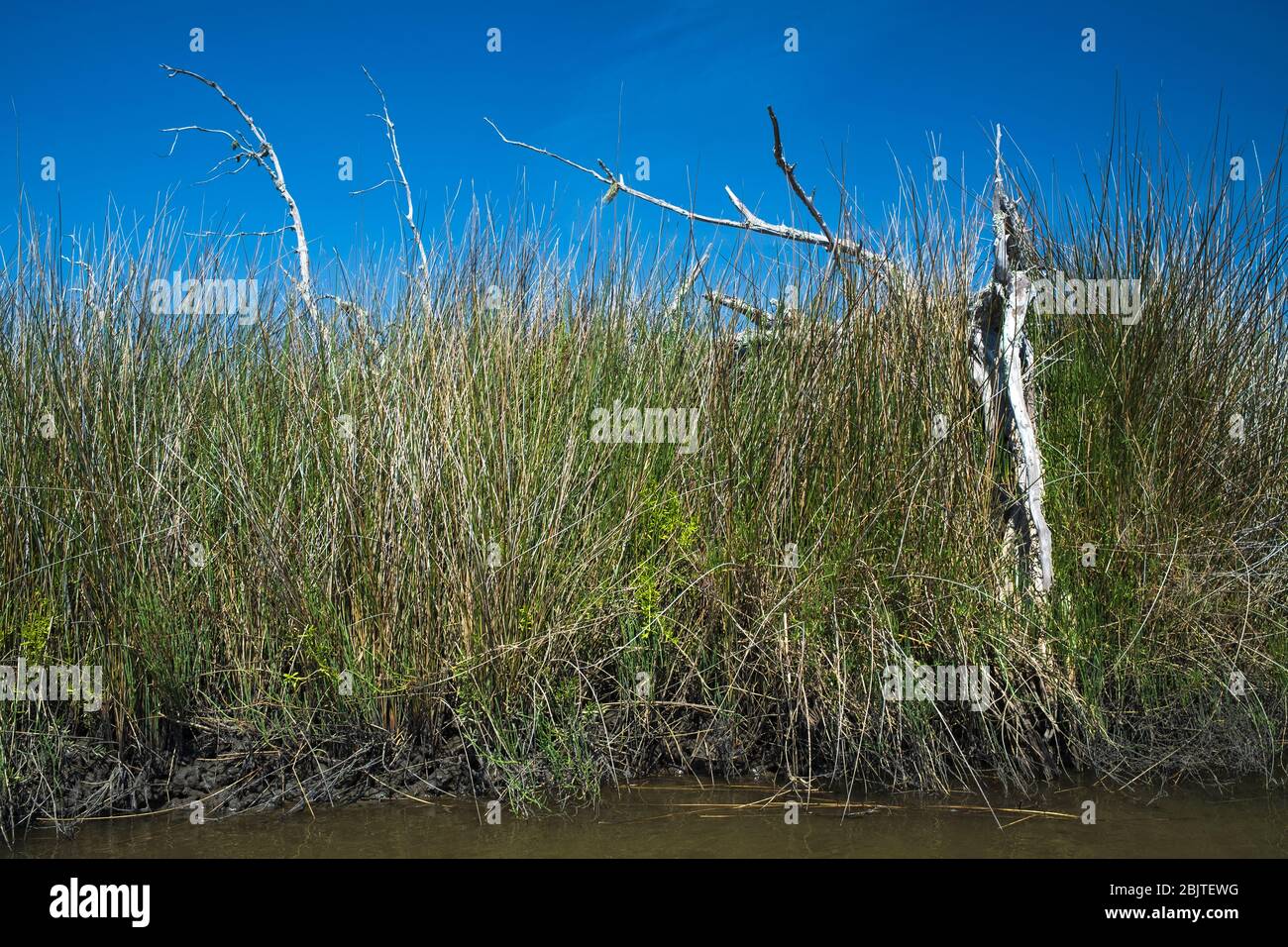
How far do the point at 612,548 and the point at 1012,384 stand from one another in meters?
1.65

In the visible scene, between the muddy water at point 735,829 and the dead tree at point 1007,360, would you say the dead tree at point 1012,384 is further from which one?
the muddy water at point 735,829

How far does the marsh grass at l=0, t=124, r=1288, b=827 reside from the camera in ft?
10.0

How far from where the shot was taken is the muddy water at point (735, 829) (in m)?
2.62

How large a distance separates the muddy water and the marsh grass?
138 millimetres

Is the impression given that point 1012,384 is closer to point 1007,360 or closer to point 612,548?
point 1007,360

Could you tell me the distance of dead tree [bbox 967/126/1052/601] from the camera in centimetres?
340

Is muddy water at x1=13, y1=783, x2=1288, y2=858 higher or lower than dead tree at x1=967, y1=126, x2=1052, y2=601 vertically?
lower

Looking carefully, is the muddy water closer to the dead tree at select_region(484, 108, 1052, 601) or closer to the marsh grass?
the marsh grass

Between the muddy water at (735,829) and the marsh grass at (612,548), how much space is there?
0.45 ft

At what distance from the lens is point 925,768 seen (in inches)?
118

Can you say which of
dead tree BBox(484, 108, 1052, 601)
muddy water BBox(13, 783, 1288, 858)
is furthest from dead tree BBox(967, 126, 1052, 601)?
muddy water BBox(13, 783, 1288, 858)

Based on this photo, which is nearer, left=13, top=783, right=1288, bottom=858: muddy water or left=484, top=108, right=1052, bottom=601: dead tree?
left=13, top=783, right=1288, bottom=858: muddy water

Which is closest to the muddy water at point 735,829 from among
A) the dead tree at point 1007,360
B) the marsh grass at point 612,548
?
the marsh grass at point 612,548

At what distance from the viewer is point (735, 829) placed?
9.04 feet
